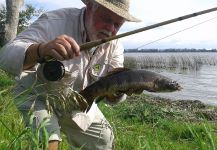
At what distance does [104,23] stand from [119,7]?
0.24 metres

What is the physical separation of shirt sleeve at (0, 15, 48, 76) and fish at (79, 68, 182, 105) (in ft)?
2.18

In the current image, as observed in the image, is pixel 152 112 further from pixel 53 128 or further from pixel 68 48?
pixel 68 48

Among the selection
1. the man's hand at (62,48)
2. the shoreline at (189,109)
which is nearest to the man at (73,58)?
the man's hand at (62,48)

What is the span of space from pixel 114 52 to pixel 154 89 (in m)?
1.28

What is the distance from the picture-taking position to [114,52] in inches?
207

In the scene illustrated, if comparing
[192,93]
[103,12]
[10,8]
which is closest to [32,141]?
[103,12]

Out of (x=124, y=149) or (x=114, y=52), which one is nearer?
(x=114, y=52)

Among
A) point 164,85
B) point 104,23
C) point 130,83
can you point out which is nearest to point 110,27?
point 104,23

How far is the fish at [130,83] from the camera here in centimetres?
405

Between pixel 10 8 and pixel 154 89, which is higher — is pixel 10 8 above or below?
below

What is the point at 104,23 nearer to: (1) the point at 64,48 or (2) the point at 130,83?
(2) the point at 130,83

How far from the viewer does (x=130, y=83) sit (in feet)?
Answer: 13.6

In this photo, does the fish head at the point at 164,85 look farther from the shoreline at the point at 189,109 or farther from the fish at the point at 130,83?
the shoreline at the point at 189,109

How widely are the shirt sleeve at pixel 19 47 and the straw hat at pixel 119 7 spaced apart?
24.4 inches
